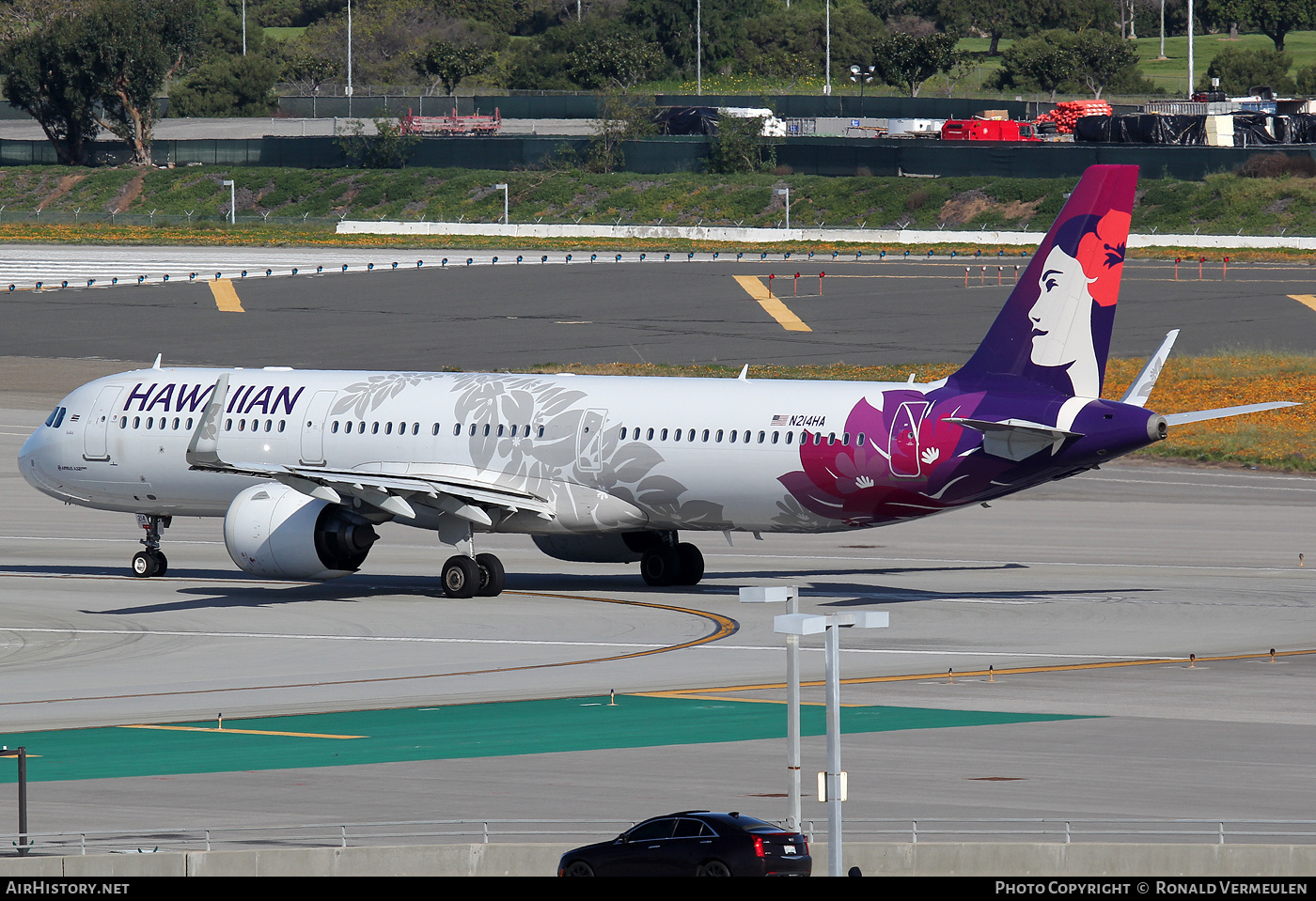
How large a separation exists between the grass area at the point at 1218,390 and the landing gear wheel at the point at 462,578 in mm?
33663

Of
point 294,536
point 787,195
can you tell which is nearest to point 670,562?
point 294,536

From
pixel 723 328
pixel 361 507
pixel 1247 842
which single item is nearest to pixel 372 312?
pixel 723 328

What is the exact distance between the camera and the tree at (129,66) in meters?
180

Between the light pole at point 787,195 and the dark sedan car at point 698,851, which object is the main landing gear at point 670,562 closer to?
the dark sedan car at point 698,851

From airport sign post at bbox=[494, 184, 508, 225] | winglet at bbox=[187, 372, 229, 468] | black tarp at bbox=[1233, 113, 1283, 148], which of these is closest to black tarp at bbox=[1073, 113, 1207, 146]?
black tarp at bbox=[1233, 113, 1283, 148]

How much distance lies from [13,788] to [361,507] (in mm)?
17517

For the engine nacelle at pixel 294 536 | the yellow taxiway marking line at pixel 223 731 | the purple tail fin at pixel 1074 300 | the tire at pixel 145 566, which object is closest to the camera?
the yellow taxiway marking line at pixel 223 731

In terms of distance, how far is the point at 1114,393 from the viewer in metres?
72.2

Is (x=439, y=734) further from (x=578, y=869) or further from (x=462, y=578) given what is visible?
(x=462, y=578)

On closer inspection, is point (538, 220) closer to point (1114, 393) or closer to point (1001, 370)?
point (1114, 393)

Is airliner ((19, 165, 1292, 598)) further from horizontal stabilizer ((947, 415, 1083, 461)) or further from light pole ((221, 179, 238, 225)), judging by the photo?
light pole ((221, 179, 238, 225))

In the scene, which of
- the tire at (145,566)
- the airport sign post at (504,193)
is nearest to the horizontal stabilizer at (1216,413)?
the tire at (145,566)

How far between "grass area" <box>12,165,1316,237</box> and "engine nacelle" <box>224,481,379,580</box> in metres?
100

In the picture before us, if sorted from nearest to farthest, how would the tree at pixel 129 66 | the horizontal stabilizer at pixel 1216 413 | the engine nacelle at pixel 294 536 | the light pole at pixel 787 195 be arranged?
the horizontal stabilizer at pixel 1216 413 → the engine nacelle at pixel 294 536 → the light pole at pixel 787 195 → the tree at pixel 129 66
